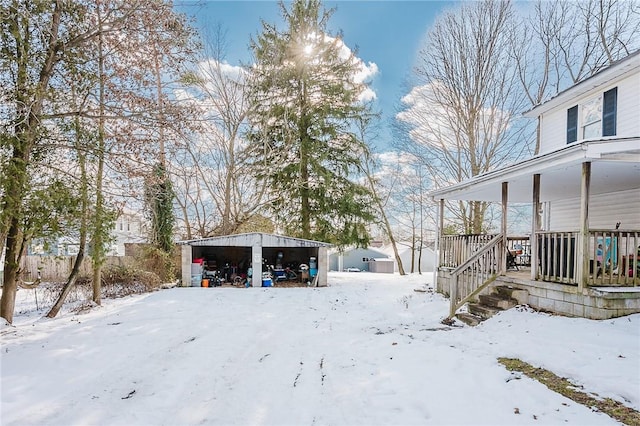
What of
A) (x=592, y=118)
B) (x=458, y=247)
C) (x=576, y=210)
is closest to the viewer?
(x=592, y=118)

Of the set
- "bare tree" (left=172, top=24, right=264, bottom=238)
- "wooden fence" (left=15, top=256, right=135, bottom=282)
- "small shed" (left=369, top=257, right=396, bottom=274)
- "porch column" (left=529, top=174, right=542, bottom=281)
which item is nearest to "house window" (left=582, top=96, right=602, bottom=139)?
"porch column" (left=529, top=174, right=542, bottom=281)

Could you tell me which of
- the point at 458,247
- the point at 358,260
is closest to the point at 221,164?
the point at 458,247

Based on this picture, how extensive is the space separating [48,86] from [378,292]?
1015cm

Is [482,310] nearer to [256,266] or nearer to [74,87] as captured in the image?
[256,266]

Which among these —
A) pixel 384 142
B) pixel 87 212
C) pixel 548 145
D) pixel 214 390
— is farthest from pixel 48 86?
pixel 384 142

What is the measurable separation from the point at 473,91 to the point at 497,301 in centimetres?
1295

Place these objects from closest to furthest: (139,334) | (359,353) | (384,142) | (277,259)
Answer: (359,353), (139,334), (277,259), (384,142)

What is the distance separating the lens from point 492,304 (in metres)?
7.42

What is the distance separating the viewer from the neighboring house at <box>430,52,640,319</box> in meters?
5.80

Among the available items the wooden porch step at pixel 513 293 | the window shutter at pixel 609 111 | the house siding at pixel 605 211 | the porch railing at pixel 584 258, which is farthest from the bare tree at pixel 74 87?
the house siding at pixel 605 211

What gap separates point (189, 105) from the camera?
23.8ft

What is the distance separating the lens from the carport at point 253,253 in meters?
13.6

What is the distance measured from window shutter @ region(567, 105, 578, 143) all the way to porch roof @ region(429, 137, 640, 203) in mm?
1636

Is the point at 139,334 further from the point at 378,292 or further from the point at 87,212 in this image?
the point at 378,292
